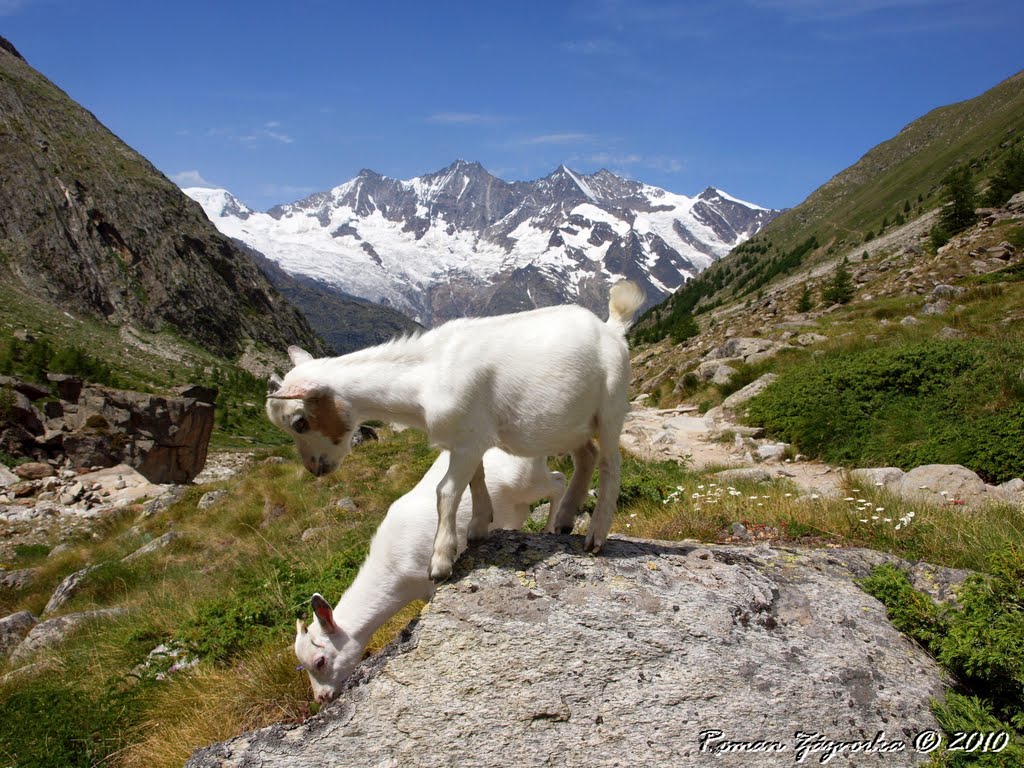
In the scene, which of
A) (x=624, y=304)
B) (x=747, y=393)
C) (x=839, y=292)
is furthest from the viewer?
(x=839, y=292)

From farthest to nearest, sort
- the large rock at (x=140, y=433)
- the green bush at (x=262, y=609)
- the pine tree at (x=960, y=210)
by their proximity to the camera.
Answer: the pine tree at (x=960, y=210), the large rock at (x=140, y=433), the green bush at (x=262, y=609)

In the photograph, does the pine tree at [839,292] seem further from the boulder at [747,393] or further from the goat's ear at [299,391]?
the goat's ear at [299,391]

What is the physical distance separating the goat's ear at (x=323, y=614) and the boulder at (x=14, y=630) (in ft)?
27.4

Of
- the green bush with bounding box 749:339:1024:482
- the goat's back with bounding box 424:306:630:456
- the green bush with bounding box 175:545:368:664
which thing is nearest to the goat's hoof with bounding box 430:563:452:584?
the goat's back with bounding box 424:306:630:456

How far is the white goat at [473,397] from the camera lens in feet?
16.3

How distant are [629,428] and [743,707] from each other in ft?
52.2

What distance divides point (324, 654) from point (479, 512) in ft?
5.58

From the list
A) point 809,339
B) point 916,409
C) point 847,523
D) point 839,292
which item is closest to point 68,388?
point 809,339

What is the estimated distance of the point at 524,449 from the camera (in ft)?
17.6

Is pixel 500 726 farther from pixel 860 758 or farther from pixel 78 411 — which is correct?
pixel 78 411

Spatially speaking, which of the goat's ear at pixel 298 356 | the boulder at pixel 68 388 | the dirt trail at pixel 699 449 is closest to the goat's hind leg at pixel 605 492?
the goat's ear at pixel 298 356

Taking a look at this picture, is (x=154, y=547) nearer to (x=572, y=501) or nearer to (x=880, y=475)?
(x=572, y=501)

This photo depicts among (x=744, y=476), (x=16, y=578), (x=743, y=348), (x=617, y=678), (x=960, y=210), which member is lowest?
(x=16, y=578)

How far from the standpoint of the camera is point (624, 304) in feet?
20.5
